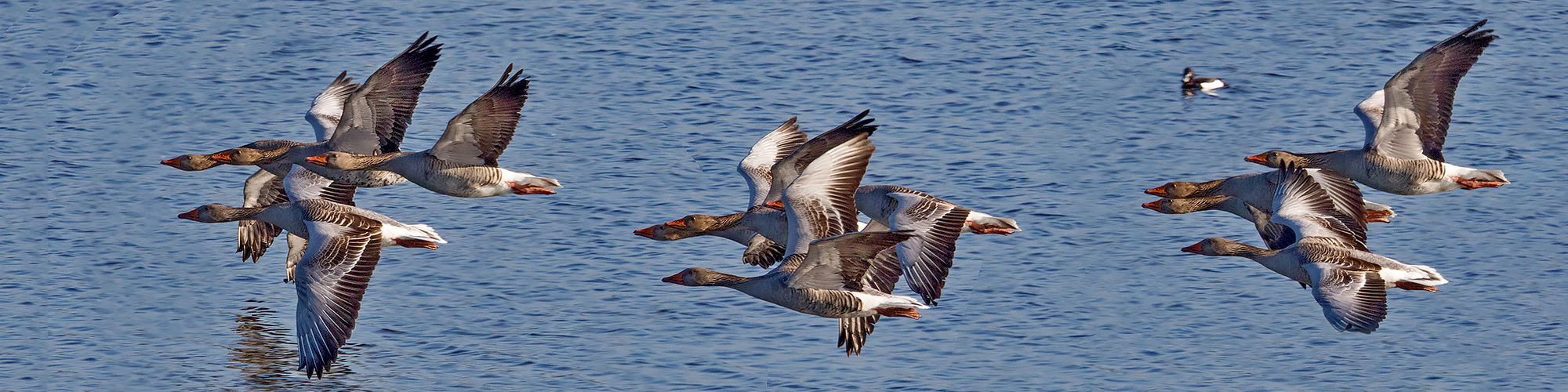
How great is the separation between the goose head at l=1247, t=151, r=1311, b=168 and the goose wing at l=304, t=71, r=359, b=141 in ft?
30.4

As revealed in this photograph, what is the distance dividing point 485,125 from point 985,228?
475 centimetres

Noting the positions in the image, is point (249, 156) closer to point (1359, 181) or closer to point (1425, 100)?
point (1359, 181)

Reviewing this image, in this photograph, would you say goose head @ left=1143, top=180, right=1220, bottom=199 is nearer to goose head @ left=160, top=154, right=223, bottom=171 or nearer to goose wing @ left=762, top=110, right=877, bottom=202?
goose wing @ left=762, top=110, right=877, bottom=202

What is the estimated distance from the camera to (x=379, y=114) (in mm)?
21344

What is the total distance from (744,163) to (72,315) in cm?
749

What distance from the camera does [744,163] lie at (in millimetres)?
21531

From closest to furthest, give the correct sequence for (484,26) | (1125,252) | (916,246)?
(916,246)
(1125,252)
(484,26)

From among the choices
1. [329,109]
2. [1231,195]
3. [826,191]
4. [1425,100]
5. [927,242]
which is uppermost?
[826,191]

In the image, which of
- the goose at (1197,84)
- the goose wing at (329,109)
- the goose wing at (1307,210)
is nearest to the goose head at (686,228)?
the goose wing at (329,109)

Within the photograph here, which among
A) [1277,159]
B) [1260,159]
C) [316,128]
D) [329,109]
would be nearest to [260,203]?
[316,128]

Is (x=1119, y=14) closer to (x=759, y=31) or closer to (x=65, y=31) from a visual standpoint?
(x=759, y=31)

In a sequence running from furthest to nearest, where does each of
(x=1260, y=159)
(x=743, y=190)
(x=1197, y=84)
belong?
(x=1197, y=84), (x=743, y=190), (x=1260, y=159)

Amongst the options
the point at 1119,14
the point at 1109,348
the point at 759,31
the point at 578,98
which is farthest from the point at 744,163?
the point at 1119,14

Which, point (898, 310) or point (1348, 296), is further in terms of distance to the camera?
point (1348, 296)
